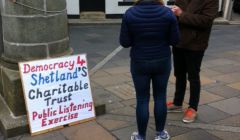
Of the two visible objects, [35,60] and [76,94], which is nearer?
[35,60]

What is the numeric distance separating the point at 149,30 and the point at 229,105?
2.21 m

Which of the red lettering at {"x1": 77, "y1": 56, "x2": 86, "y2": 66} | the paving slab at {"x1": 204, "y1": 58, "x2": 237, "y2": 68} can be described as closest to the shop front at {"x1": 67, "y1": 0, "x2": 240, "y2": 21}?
the paving slab at {"x1": 204, "y1": 58, "x2": 237, "y2": 68}

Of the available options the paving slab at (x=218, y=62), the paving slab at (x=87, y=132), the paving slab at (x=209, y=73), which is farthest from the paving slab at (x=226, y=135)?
the paving slab at (x=218, y=62)

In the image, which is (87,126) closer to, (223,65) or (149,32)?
(149,32)

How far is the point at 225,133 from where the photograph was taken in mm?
4105

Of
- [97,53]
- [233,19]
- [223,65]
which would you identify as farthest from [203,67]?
[233,19]

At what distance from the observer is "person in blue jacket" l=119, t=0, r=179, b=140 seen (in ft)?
11.0

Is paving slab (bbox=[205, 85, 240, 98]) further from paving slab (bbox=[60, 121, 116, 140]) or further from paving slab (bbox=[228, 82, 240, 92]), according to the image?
paving slab (bbox=[60, 121, 116, 140])

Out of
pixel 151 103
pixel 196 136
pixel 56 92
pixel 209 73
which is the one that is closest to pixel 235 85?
pixel 209 73

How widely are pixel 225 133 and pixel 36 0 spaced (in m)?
2.58

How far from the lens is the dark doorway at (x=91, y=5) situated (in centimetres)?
1194

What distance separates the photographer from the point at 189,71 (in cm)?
422

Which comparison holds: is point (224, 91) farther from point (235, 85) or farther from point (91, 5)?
point (91, 5)

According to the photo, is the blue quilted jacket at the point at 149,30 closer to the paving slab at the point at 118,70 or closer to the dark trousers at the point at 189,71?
the dark trousers at the point at 189,71
